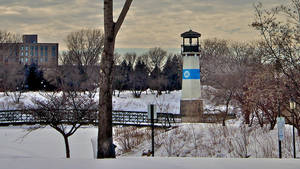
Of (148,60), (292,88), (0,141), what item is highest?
(148,60)

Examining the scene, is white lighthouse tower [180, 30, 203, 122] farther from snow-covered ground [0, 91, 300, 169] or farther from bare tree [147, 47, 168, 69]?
bare tree [147, 47, 168, 69]

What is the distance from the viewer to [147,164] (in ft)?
28.7

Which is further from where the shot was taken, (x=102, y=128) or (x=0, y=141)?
(x=0, y=141)

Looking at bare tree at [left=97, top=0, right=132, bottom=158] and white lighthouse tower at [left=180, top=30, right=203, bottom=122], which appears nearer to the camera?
bare tree at [left=97, top=0, right=132, bottom=158]

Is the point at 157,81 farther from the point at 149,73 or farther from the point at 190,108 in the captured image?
the point at 190,108

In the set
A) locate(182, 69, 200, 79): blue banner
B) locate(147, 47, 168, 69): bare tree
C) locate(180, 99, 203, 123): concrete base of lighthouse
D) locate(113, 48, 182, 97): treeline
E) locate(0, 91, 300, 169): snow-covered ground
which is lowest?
locate(0, 91, 300, 169): snow-covered ground

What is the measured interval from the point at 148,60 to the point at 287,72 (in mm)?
63260

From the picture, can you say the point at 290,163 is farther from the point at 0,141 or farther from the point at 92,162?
the point at 0,141

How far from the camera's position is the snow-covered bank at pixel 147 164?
841 cm

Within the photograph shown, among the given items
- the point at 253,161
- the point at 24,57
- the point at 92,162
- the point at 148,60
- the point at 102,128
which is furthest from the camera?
the point at 24,57

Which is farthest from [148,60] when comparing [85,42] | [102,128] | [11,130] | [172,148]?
[102,128]

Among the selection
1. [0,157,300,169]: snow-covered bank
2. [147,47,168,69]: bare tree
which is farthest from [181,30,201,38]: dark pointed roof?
[147,47,168,69]: bare tree

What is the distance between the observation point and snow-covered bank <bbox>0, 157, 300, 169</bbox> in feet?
27.6

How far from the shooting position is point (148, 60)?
77062mm
